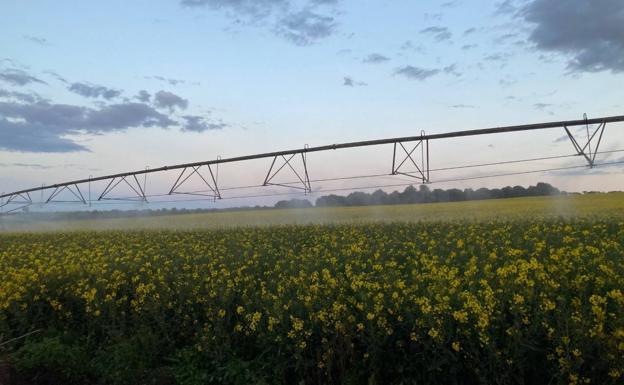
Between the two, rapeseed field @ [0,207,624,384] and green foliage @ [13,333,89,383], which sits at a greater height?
rapeseed field @ [0,207,624,384]

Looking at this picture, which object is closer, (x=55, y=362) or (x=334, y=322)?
(x=334, y=322)

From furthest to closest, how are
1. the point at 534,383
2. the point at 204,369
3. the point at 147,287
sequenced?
the point at 147,287 → the point at 204,369 → the point at 534,383

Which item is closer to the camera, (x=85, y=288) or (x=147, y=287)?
(x=147, y=287)

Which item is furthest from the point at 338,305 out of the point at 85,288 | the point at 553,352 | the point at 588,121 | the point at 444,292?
the point at 588,121

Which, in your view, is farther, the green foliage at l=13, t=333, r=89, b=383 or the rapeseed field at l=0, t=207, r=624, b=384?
the green foliage at l=13, t=333, r=89, b=383

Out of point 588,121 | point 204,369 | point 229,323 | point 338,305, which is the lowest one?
point 204,369

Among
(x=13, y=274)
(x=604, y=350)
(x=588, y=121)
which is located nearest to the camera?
(x=604, y=350)

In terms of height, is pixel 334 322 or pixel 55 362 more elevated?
pixel 334 322

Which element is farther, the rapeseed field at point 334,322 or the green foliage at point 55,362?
the green foliage at point 55,362

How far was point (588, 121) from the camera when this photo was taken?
541 inches

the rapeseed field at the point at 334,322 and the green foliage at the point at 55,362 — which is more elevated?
the rapeseed field at the point at 334,322

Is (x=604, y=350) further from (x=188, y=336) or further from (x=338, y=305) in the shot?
(x=188, y=336)

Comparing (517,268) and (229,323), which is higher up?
(517,268)

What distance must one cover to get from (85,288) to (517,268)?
847 cm
